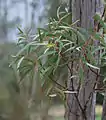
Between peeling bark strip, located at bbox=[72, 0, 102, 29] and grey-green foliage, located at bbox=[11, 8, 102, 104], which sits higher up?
peeling bark strip, located at bbox=[72, 0, 102, 29]

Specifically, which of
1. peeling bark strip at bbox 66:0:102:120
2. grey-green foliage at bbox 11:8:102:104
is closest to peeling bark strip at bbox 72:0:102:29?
peeling bark strip at bbox 66:0:102:120

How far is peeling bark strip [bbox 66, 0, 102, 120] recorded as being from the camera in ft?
2.73

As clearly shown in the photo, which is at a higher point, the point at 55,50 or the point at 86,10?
the point at 86,10

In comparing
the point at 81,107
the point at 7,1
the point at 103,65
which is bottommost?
the point at 81,107

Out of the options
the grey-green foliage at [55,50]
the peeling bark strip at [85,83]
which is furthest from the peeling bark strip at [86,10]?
the grey-green foliage at [55,50]

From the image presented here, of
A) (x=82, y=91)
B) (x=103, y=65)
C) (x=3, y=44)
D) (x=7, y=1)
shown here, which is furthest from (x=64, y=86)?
(x=7, y=1)

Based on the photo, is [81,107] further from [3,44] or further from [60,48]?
[3,44]

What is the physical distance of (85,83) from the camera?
2.71ft

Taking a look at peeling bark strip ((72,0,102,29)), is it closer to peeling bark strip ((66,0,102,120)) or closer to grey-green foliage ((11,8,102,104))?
peeling bark strip ((66,0,102,120))

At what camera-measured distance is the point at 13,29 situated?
1279mm

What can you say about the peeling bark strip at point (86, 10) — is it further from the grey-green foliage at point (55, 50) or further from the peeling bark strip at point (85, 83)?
the grey-green foliage at point (55, 50)

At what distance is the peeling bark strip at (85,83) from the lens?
2.73 ft

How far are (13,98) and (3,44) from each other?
0.92 feet

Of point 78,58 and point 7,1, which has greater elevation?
point 7,1
